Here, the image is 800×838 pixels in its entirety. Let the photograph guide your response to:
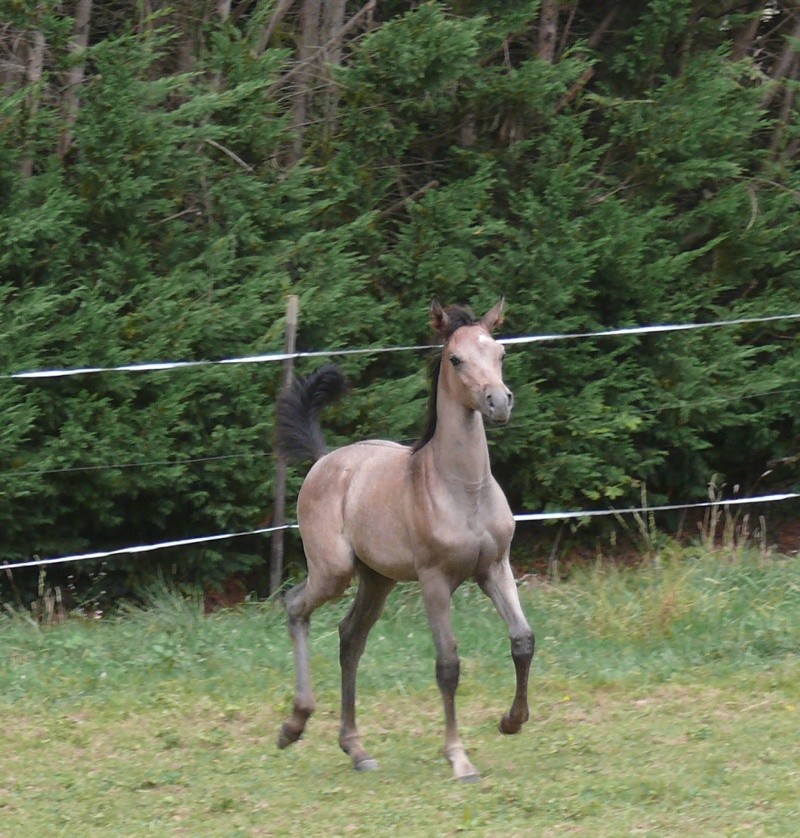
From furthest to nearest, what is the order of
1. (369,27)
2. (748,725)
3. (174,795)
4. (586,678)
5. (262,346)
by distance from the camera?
(369,27), (262,346), (586,678), (748,725), (174,795)

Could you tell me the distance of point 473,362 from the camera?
5.30 m

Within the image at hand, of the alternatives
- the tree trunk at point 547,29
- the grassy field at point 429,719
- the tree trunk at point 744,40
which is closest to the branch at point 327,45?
the tree trunk at point 547,29

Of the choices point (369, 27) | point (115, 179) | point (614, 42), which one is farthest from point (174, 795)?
point (614, 42)

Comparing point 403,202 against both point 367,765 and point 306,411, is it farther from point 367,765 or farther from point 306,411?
point 367,765

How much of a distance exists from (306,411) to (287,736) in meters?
1.64

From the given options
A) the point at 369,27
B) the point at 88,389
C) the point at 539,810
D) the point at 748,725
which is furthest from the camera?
the point at 369,27

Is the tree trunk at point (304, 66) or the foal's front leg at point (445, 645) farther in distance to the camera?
the tree trunk at point (304, 66)

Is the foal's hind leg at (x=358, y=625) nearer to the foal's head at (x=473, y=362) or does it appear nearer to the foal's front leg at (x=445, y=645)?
the foal's front leg at (x=445, y=645)

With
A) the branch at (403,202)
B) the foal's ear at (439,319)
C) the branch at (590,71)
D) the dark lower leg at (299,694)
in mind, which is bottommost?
the dark lower leg at (299,694)

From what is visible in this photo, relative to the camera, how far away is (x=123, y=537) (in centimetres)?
903

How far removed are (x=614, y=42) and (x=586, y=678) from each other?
6329 millimetres

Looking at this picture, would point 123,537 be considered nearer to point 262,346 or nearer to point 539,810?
point 262,346

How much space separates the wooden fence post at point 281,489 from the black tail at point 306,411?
5.89ft

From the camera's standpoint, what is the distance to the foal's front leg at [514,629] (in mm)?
5406
